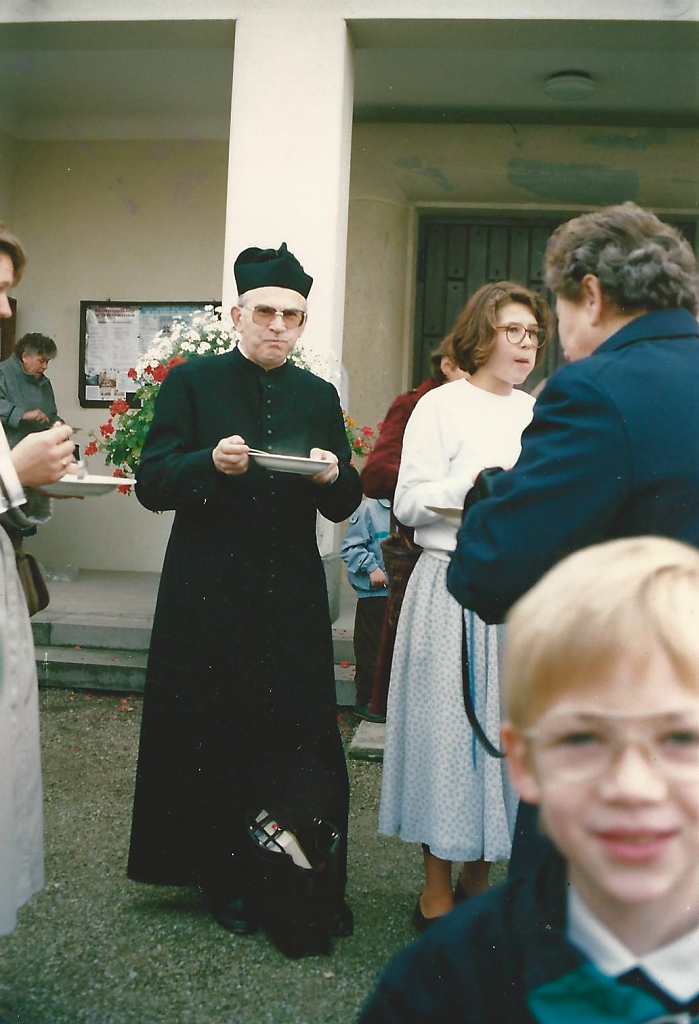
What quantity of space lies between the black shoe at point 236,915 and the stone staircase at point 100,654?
2.62 meters

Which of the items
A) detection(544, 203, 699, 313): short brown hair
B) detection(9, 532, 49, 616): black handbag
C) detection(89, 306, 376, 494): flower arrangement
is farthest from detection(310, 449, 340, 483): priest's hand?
detection(89, 306, 376, 494): flower arrangement

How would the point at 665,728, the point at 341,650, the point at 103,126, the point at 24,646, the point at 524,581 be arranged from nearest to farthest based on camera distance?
the point at 665,728 → the point at 524,581 → the point at 24,646 → the point at 341,650 → the point at 103,126

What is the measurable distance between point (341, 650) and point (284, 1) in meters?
3.85

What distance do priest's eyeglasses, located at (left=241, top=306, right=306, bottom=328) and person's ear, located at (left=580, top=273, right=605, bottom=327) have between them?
4.68 feet

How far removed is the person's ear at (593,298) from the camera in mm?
1932

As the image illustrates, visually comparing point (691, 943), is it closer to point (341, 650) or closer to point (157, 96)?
point (341, 650)

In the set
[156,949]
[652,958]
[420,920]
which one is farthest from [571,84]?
[652,958]

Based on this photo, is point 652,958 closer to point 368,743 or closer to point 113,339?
point 368,743

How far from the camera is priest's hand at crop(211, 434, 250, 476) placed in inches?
115

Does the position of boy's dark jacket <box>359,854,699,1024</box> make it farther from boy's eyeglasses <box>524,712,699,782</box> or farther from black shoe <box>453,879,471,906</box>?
black shoe <box>453,879,471,906</box>

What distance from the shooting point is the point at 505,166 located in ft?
26.1

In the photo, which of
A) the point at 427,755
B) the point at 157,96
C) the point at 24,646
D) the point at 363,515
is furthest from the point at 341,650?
the point at 157,96

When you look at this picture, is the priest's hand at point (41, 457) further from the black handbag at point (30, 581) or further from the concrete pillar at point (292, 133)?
the concrete pillar at point (292, 133)

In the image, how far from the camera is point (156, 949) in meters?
3.07
